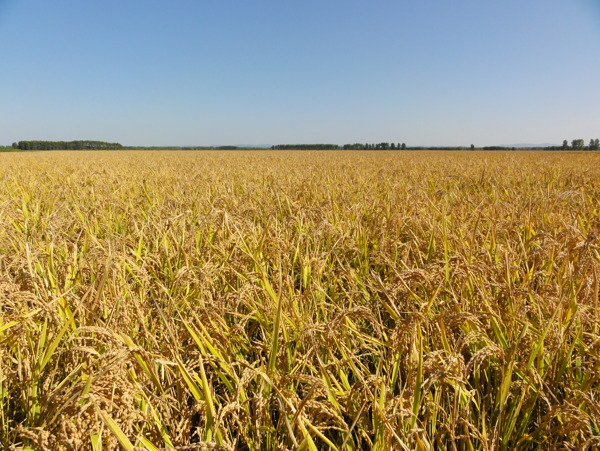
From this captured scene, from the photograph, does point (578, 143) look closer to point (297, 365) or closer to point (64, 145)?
point (297, 365)

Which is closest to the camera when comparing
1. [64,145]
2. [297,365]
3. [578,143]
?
[297,365]

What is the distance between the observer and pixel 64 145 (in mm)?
81375

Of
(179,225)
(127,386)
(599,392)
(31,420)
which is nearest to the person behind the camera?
(127,386)

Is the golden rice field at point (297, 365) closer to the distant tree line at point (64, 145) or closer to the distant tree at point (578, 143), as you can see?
the distant tree at point (578, 143)

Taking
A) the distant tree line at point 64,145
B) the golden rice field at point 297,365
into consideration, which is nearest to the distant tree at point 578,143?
the golden rice field at point 297,365

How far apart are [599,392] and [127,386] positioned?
1.55 metres

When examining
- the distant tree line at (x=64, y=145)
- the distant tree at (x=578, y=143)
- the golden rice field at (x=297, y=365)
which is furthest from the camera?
the distant tree line at (x=64, y=145)

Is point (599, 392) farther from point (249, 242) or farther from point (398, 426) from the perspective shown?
point (249, 242)

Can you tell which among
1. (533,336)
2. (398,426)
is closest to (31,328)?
(398,426)

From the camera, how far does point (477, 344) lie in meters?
1.35

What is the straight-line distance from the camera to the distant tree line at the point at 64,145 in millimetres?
78738

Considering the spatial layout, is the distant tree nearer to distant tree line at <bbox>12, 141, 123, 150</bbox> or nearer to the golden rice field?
the golden rice field

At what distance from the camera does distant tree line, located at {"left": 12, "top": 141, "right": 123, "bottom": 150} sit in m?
78.7

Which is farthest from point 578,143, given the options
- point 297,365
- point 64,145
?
point 64,145
